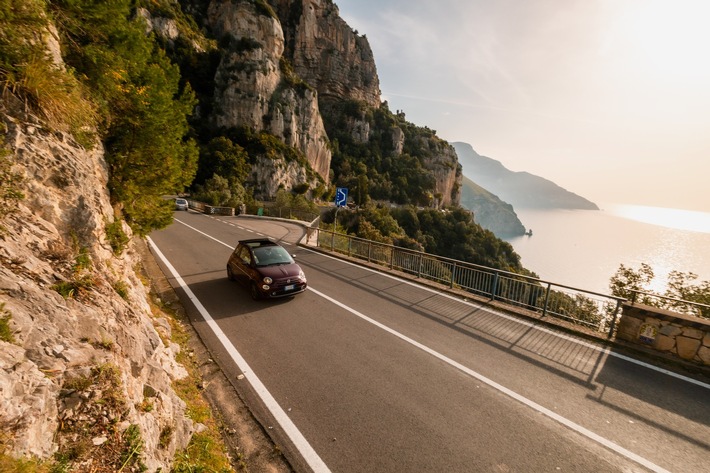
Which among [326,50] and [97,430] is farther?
[326,50]

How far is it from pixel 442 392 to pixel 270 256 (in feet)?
20.4

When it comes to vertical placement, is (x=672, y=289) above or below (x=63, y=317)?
above

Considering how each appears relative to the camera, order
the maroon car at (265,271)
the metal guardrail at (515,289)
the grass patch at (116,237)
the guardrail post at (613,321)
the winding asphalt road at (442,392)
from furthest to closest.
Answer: the maroon car at (265,271) → the metal guardrail at (515,289) → the guardrail post at (613,321) → the grass patch at (116,237) → the winding asphalt road at (442,392)

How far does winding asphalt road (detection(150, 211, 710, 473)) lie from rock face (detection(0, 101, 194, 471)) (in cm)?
155

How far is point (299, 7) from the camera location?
284 feet

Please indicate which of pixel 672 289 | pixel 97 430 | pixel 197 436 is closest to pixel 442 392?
pixel 197 436

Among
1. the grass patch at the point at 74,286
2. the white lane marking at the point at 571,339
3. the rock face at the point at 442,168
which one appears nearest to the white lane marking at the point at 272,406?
the grass patch at the point at 74,286

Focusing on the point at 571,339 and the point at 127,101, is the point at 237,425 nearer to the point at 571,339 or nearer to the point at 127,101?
the point at 127,101

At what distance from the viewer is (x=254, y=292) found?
842 cm

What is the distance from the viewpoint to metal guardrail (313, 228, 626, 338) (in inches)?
291

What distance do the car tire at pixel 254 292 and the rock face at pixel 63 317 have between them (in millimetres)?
3120

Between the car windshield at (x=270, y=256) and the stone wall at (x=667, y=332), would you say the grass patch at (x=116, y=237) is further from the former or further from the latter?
the stone wall at (x=667, y=332)

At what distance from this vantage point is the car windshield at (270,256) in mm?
8830

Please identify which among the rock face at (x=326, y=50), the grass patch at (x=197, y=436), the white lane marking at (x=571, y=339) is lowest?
the grass patch at (x=197, y=436)
